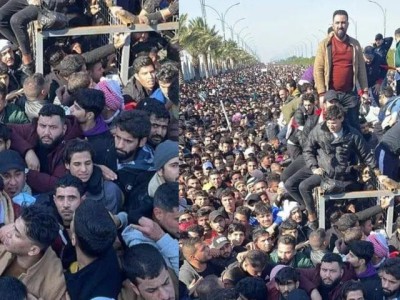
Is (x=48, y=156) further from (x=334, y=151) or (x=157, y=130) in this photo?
(x=334, y=151)

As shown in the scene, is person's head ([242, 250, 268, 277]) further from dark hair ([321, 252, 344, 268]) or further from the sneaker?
the sneaker

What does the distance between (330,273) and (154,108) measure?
53cm

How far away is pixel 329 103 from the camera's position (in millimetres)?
1552

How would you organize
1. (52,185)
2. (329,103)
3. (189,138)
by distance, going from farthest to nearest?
(329,103)
(189,138)
(52,185)

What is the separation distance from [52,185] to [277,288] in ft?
1.69

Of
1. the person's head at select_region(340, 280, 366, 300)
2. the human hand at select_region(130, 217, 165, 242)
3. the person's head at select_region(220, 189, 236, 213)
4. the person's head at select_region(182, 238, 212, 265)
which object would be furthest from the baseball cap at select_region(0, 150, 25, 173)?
the person's head at select_region(340, 280, 366, 300)

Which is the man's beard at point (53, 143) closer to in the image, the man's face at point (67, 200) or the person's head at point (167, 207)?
the man's face at point (67, 200)

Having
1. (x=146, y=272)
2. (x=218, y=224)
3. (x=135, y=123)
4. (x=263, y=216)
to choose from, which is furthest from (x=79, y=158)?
(x=263, y=216)

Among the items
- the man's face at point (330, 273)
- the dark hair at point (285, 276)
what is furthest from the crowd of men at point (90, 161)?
the man's face at point (330, 273)

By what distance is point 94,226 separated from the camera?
1.20 m

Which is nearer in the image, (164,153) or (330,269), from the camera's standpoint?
(164,153)

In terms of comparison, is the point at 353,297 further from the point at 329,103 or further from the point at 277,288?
the point at 329,103

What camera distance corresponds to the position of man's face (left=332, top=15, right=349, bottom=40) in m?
1.57

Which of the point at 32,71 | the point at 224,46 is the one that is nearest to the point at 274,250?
the point at 224,46
